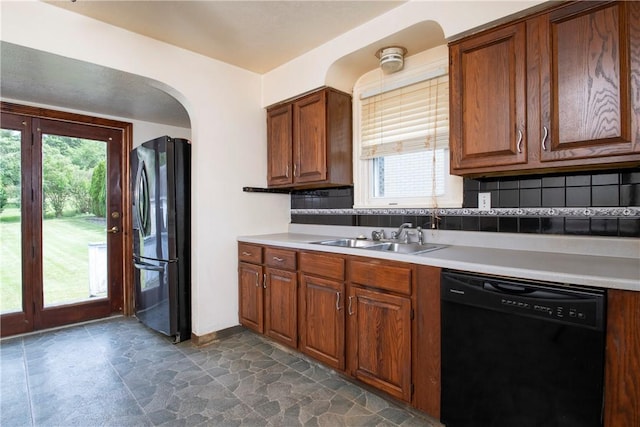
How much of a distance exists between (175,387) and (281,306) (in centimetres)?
87

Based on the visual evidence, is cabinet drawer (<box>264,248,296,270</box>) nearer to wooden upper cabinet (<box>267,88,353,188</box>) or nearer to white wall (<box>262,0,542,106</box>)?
wooden upper cabinet (<box>267,88,353,188</box>)

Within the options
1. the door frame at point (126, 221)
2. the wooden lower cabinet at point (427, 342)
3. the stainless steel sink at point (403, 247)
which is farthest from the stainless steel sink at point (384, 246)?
the door frame at point (126, 221)

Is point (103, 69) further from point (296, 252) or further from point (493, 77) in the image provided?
point (493, 77)

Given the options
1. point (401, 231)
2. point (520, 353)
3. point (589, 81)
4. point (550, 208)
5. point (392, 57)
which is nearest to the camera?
point (520, 353)

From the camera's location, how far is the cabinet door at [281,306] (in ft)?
8.02

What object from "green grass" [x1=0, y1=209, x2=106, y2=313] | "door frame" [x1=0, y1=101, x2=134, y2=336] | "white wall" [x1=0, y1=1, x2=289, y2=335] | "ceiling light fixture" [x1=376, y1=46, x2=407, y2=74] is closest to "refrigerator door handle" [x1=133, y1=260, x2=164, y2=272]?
"white wall" [x1=0, y1=1, x2=289, y2=335]

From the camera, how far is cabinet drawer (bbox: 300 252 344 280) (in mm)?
2119

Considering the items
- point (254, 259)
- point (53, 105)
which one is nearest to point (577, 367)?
point (254, 259)

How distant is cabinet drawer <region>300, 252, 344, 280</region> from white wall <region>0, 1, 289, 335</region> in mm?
946

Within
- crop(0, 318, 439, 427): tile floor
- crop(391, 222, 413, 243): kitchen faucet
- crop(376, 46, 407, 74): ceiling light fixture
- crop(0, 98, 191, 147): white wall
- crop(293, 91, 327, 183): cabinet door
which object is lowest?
crop(0, 318, 439, 427): tile floor

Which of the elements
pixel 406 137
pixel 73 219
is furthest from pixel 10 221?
pixel 406 137

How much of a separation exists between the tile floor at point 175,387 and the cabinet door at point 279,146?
1.49 meters

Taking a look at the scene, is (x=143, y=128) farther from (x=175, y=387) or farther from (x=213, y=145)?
(x=175, y=387)

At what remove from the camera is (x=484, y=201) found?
2.09 metres
